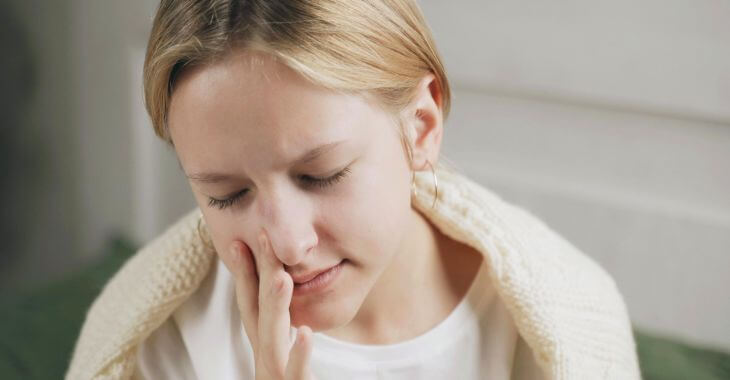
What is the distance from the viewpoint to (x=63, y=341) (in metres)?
1.30

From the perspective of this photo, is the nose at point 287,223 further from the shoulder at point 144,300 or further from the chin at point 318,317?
the shoulder at point 144,300

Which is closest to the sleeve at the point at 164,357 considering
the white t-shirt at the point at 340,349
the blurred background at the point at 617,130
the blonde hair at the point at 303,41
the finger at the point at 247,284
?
the white t-shirt at the point at 340,349

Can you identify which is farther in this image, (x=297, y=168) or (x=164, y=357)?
(x=164, y=357)

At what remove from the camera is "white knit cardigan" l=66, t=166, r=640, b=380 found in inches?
35.9

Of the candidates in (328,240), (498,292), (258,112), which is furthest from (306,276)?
(498,292)

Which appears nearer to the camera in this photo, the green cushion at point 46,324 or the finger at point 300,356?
the finger at point 300,356

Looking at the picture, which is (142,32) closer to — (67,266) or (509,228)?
(67,266)

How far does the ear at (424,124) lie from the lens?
846 mm

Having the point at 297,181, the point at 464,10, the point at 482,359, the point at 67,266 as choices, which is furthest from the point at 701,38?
the point at 67,266

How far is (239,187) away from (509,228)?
35cm

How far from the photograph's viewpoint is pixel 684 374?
1147 mm

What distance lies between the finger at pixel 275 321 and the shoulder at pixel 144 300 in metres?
0.15

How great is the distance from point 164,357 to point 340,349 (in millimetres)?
196

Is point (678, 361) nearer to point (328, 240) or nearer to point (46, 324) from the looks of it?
point (328, 240)
